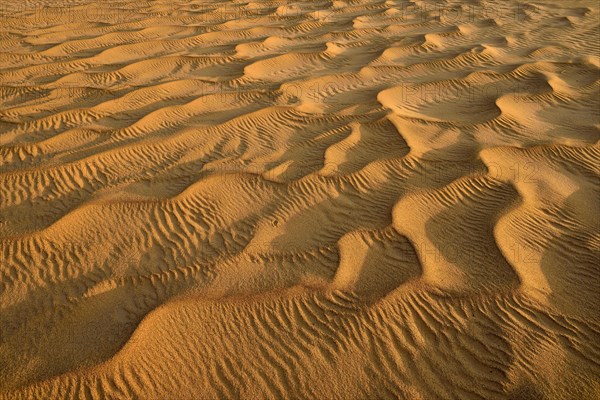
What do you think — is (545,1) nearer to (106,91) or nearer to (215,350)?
(106,91)

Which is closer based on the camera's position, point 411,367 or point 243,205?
point 411,367

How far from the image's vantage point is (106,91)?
327 cm

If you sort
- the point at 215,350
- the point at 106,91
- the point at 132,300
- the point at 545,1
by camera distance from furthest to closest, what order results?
the point at 545,1, the point at 106,91, the point at 132,300, the point at 215,350

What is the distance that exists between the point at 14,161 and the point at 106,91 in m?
1.06

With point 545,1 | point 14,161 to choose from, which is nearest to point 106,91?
point 14,161

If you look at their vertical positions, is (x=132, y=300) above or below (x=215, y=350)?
above

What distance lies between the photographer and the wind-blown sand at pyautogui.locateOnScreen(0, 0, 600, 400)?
57.9 inches

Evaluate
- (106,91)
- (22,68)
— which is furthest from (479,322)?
(22,68)

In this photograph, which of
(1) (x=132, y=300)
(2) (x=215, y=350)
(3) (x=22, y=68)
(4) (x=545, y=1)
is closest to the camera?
(2) (x=215, y=350)

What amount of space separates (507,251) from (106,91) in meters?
2.97

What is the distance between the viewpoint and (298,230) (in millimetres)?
2002

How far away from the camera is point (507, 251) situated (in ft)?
6.04

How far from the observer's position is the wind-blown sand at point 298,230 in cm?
147

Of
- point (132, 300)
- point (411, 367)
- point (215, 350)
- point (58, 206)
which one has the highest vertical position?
point (58, 206)
